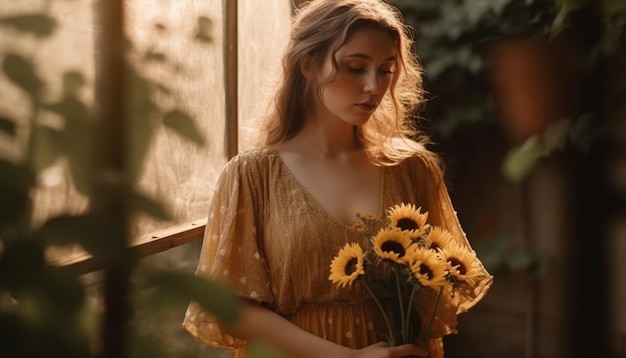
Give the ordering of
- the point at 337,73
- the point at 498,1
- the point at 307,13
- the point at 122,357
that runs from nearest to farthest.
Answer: the point at 122,357 < the point at 337,73 < the point at 307,13 < the point at 498,1

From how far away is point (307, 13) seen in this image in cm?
182

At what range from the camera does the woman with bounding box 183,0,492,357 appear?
66.0 inches

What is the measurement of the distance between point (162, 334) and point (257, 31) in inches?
75.9

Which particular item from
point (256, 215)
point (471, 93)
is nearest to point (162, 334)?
point (256, 215)

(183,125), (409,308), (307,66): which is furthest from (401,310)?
(183,125)

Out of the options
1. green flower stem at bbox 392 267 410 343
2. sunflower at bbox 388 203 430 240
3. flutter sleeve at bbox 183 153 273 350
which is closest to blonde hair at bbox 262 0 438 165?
flutter sleeve at bbox 183 153 273 350

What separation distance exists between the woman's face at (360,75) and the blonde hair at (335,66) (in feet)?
0.05

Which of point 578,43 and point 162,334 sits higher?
point 578,43

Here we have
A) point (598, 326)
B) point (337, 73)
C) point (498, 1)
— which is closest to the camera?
point (598, 326)

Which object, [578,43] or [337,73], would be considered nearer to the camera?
[578,43]

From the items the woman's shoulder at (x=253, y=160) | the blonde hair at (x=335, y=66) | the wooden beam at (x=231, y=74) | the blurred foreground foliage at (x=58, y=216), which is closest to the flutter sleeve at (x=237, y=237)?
the woman's shoulder at (x=253, y=160)

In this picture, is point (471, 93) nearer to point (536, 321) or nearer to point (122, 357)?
point (536, 321)

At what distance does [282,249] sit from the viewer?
1.68 meters

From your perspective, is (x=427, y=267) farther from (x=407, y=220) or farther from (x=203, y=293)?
(x=203, y=293)
